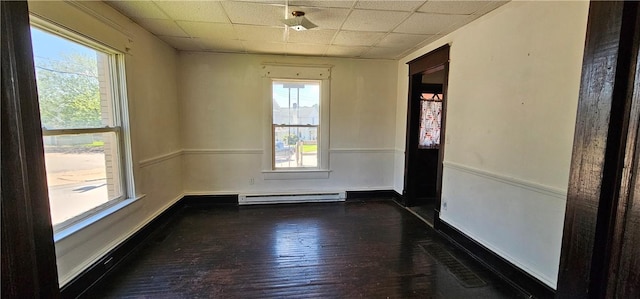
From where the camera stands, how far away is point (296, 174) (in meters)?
4.44

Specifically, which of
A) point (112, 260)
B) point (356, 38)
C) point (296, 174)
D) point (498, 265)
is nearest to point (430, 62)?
point (356, 38)

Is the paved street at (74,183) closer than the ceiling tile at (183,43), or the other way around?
the paved street at (74,183)

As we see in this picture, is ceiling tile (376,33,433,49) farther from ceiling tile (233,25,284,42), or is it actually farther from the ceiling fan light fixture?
ceiling tile (233,25,284,42)

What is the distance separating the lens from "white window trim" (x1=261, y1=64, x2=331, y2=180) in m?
4.19

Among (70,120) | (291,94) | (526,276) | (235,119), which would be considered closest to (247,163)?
(235,119)

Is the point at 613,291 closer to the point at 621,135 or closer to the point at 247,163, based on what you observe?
the point at 621,135

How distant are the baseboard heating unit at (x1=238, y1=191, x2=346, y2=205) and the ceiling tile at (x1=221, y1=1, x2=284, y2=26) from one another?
259 centimetres

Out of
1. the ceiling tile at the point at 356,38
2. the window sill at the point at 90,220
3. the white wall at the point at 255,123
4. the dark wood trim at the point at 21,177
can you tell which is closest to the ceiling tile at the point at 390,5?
the ceiling tile at the point at 356,38

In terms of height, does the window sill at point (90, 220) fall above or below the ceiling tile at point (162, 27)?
below

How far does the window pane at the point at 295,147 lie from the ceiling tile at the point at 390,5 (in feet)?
7.70

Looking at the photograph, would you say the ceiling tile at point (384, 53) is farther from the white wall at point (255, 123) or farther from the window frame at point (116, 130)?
the window frame at point (116, 130)

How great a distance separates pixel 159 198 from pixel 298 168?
2.03 m

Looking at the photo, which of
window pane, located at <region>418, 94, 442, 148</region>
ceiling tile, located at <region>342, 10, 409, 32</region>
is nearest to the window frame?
ceiling tile, located at <region>342, 10, 409, 32</region>

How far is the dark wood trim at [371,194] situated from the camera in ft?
15.0
